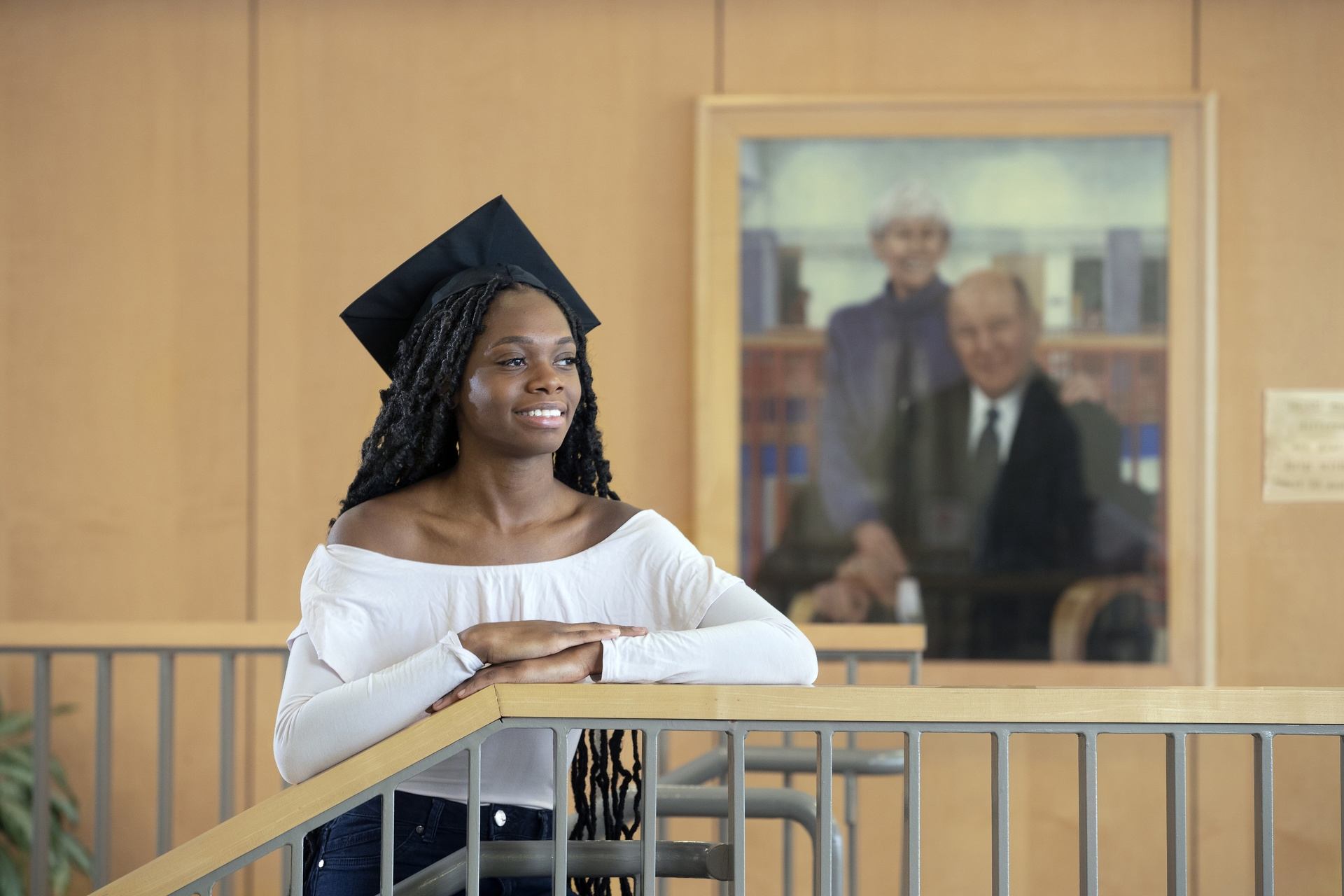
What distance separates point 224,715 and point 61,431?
1.41 m

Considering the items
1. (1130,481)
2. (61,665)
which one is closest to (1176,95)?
(1130,481)

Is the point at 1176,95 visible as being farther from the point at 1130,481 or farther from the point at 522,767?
the point at 522,767

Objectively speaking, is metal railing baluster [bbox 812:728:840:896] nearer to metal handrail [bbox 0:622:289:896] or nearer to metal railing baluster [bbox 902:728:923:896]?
metal railing baluster [bbox 902:728:923:896]

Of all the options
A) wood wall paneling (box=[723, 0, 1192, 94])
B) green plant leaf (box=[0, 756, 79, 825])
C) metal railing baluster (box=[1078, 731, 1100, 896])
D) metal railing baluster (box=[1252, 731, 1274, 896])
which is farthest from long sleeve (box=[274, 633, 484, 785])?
wood wall paneling (box=[723, 0, 1192, 94])

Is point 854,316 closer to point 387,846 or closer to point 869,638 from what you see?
point 869,638

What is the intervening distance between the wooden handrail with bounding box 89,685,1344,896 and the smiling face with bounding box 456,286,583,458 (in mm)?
435

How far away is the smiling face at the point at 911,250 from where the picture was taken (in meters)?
3.16

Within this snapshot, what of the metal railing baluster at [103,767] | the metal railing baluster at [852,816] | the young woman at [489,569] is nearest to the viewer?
the young woman at [489,569]

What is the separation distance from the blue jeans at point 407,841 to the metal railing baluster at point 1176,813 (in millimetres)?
677

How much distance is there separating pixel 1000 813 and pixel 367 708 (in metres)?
0.61

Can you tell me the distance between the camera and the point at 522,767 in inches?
58.3

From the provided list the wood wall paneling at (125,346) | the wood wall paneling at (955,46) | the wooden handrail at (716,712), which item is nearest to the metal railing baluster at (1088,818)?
the wooden handrail at (716,712)

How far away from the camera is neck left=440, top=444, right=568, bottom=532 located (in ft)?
5.12

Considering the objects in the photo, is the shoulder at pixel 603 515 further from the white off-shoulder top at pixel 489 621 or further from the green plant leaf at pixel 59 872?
the green plant leaf at pixel 59 872
